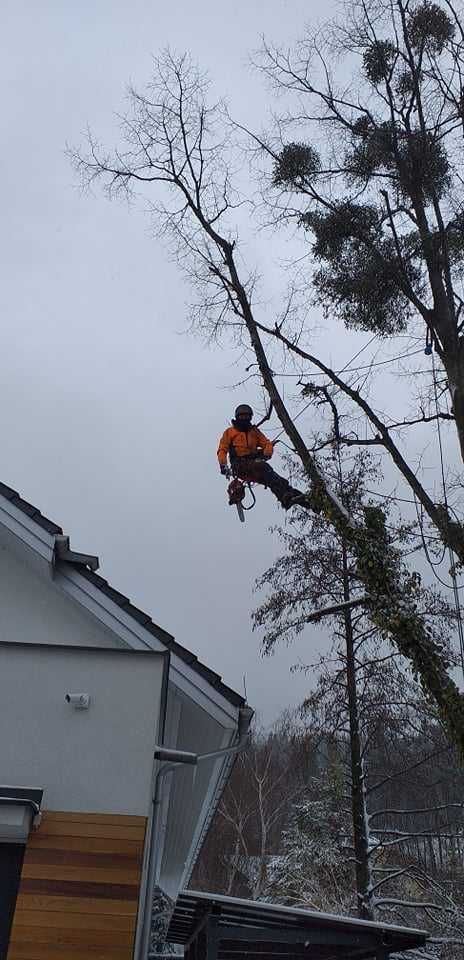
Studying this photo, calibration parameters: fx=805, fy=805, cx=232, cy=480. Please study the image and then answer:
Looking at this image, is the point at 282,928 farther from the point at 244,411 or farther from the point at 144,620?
the point at 244,411

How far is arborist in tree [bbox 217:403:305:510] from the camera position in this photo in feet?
27.9

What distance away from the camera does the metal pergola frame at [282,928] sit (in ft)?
21.0

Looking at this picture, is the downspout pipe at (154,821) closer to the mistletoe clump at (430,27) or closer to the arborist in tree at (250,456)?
the arborist in tree at (250,456)

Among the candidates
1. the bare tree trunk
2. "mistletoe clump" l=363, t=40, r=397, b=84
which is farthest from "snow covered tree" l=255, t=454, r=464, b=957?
"mistletoe clump" l=363, t=40, r=397, b=84

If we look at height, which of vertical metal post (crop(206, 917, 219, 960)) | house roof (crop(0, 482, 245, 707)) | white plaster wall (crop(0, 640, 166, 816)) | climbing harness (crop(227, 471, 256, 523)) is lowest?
vertical metal post (crop(206, 917, 219, 960))

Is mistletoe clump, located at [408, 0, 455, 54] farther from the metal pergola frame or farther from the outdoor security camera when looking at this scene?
the metal pergola frame

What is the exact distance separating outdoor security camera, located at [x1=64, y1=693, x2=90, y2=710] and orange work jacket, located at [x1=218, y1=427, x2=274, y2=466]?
136 inches

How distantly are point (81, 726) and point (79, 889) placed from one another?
3.90 feet

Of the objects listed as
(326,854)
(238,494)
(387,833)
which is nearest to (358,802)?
(387,833)

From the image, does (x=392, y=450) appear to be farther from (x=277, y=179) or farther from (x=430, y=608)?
(x=430, y=608)

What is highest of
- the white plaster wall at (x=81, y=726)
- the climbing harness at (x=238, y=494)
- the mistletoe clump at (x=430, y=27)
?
the mistletoe clump at (x=430, y=27)

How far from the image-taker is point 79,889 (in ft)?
19.1

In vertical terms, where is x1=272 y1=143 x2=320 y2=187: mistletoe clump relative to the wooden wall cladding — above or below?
above

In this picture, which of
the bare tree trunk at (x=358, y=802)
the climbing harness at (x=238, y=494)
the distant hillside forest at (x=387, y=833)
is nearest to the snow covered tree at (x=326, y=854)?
the distant hillside forest at (x=387, y=833)
